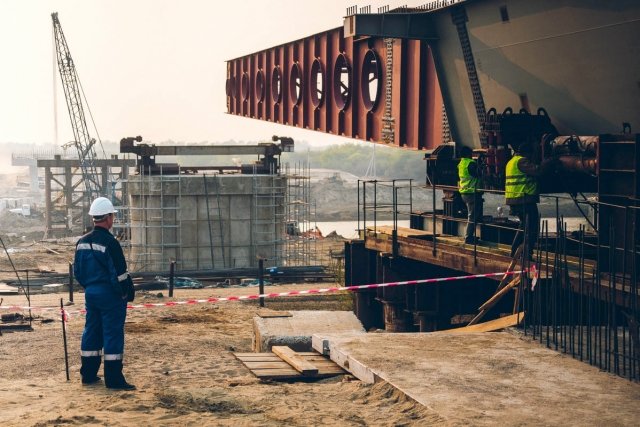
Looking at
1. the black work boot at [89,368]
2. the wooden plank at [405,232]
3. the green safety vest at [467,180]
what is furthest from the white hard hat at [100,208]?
the wooden plank at [405,232]

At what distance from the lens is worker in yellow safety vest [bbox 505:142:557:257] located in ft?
47.0

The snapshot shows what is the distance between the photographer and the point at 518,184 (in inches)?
576

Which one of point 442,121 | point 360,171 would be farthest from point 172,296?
point 360,171

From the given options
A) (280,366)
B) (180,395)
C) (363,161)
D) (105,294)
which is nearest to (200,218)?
(280,366)

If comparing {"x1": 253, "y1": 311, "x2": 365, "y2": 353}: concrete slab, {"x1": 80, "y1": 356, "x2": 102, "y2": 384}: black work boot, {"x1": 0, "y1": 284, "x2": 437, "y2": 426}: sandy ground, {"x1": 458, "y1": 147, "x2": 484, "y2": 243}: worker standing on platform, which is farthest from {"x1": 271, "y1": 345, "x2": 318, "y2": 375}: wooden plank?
{"x1": 458, "y1": 147, "x2": 484, "y2": 243}: worker standing on platform

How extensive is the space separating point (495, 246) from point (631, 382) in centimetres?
711

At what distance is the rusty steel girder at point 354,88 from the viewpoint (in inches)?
811

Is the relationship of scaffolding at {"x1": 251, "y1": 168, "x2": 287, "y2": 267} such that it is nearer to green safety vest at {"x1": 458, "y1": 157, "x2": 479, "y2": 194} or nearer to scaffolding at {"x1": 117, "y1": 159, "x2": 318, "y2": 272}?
scaffolding at {"x1": 117, "y1": 159, "x2": 318, "y2": 272}

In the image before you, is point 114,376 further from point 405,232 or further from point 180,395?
point 405,232

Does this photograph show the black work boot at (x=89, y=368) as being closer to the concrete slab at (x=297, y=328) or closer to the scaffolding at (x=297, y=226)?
the concrete slab at (x=297, y=328)

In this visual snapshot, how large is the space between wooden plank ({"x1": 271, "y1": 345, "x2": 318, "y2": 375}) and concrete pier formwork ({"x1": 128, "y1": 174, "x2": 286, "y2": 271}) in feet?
75.5

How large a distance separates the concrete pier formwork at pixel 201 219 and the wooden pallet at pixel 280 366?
22.9 metres

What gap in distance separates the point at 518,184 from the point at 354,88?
33.2ft

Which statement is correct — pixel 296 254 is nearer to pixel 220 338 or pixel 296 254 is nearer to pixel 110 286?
pixel 220 338
